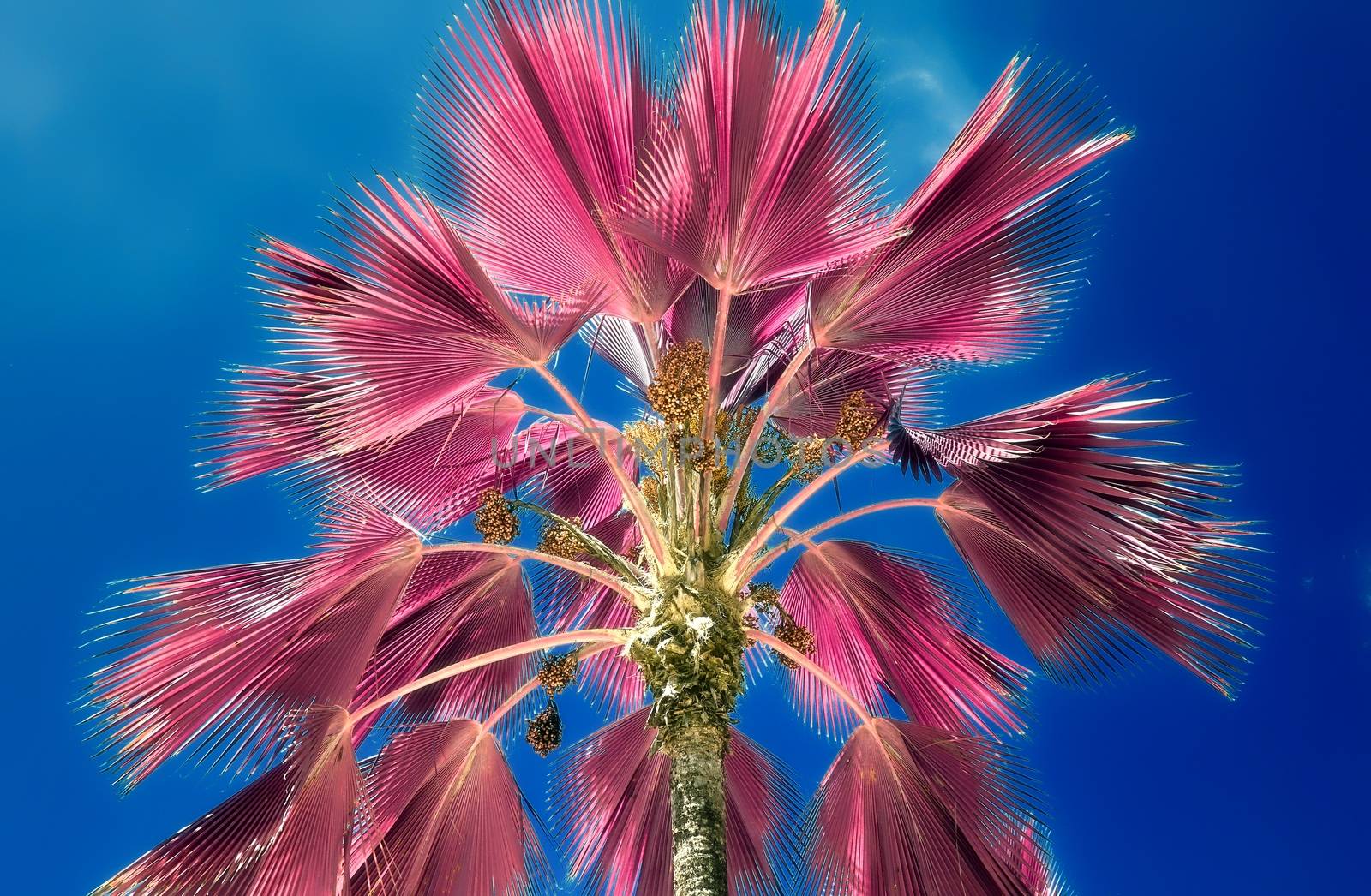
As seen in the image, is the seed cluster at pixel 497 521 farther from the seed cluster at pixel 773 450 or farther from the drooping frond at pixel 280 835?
the seed cluster at pixel 773 450

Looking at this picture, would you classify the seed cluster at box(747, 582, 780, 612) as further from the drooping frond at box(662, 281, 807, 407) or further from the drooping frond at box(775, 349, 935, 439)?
the drooping frond at box(662, 281, 807, 407)

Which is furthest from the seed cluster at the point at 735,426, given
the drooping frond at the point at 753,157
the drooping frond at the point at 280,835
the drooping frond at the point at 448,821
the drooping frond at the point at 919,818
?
the drooping frond at the point at 280,835

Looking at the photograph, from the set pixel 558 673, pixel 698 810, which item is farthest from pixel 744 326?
pixel 698 810

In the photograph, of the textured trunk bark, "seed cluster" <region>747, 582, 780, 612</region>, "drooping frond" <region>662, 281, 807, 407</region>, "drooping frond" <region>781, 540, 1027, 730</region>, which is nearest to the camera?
the textured trunk bark

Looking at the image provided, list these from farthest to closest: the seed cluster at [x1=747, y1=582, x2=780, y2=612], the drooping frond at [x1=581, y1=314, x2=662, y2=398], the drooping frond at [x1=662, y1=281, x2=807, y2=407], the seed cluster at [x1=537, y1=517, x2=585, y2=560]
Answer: the drooping frond at [x1=662, y1=281, x2=807, y2=407]
the drooping frond at [x1=581, y1=314, x2=662, y2=398]
the seed cluster at [x1=537, y1=517, x2=585, y2=560]
the seed cluster at [x1=747, y1=582, x2=780, y2=612]

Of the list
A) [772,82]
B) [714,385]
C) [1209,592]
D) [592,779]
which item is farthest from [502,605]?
[1209,592]

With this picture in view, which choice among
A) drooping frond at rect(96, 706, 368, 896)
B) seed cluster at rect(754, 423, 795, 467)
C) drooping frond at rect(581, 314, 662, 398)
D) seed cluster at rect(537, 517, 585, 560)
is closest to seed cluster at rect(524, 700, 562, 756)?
seed cluster at rect(537, 517, 585, 560)
